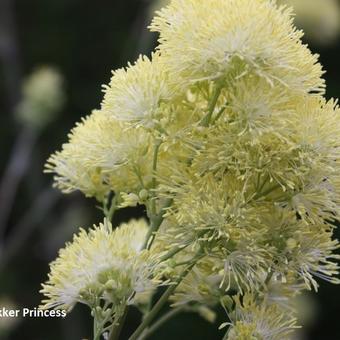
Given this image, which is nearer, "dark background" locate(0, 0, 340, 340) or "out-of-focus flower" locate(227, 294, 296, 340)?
"out-of-focus flower" locate(227, 294, 296, 340)

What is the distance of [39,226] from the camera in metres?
7.92

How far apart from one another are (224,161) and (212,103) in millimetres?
143

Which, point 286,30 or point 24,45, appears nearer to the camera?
point 286,30

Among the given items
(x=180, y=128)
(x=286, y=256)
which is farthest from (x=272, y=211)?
(x=180, y=128)

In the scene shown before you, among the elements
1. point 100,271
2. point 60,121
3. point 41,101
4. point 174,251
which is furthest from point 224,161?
point 60,121

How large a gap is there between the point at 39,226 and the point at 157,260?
19.7 feet

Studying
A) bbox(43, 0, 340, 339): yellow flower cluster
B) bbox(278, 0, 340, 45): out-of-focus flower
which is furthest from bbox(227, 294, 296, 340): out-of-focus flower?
bbox(278, 0, 340, 45): out-of-focus flower

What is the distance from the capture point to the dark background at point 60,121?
7207 millimetres

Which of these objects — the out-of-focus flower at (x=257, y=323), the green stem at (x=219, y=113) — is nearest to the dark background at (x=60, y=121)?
the out-of-focus flower at (x=257, y=323)

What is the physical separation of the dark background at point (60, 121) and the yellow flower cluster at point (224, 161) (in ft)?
13.9

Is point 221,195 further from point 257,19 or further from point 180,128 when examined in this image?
point 257,19

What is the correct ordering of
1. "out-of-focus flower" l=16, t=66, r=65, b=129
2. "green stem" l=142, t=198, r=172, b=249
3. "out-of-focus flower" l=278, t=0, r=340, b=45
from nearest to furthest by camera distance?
1. "green stem" l=142, t=198, r=172, b=249
2. "out-of-focus flower" l=16, t=66, r=65, b=129
3. "out-of-focus flower" l=278, t=0, r=340, b=45

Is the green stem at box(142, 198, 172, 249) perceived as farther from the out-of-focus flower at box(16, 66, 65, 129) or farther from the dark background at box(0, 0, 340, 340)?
the dark background at box(0, 0, 340, 340)

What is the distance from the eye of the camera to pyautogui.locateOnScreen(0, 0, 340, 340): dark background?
7207mm
